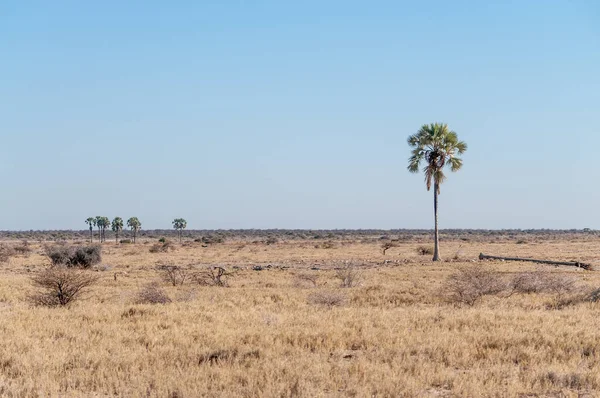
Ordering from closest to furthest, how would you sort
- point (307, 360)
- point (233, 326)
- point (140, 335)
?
point (307, 360), point (140, 335), point (233, 326)

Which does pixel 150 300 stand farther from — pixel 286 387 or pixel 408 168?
pixel 408 168

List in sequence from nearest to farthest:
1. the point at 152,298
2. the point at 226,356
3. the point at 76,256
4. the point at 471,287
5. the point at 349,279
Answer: the point at 226,356, the point at 152,298, the point at 471,287, the point at 349,279, the point at 76,256

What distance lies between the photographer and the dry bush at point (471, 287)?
64.5 feet

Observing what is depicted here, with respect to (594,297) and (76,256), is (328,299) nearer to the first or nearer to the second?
(594,297)

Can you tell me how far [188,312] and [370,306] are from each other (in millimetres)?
6199

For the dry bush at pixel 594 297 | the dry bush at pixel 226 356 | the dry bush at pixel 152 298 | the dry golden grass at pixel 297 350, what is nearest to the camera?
the dry golden grass at pixel 297 350

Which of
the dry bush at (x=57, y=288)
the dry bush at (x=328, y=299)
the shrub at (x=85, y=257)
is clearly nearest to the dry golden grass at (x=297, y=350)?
the dry bush at (x=328, y=299)

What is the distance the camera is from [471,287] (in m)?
19.9

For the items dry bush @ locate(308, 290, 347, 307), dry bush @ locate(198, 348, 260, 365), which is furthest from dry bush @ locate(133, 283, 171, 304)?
dry bush @ locate(198, 348, 260, 365)

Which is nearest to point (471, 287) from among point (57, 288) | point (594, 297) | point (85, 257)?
point (594, 297)

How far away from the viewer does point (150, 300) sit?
19375mm

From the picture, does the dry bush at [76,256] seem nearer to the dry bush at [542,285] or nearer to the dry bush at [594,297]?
the dry bush at [542,285]

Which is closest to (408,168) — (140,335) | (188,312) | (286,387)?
(188,312)

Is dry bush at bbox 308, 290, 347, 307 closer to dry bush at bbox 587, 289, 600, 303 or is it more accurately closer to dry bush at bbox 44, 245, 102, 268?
dry bush at bbox 587, 289, 600, 303
